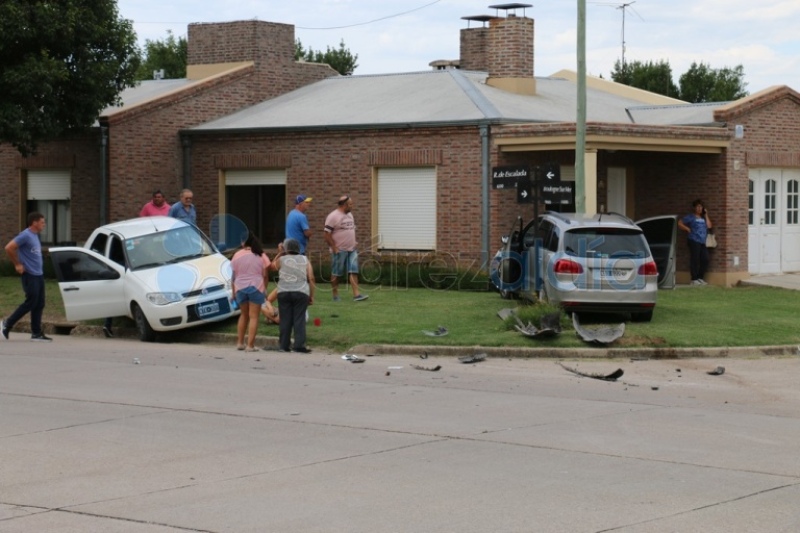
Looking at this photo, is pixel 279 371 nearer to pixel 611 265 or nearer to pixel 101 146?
pixel 611 265

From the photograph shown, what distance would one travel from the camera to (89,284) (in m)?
19.0

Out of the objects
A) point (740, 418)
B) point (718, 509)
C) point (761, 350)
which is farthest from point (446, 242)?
point (718, 509)

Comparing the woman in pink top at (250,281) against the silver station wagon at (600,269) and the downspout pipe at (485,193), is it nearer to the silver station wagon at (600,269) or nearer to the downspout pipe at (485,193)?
the silver station wagon at (600,269)

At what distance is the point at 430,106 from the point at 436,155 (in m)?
1.73

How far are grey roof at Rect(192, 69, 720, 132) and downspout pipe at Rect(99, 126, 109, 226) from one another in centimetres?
218

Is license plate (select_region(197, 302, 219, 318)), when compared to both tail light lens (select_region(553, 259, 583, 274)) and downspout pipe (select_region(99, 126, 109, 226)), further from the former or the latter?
downspout pipe (select_region(99, 126, 109, 226))

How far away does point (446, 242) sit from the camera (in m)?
25.8

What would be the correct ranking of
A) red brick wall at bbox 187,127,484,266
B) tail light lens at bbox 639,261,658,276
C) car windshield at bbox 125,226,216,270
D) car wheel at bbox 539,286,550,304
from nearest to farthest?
tail light lens at bbox 639,261,658,276 → car wheel at bbox 539,286,550,304 → car windshield at bbox 125,226,216,270 → red brick wall at bbox 187,127,484,266

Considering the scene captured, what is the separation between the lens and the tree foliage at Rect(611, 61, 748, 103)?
67.3 m

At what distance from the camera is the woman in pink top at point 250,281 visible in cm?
1708

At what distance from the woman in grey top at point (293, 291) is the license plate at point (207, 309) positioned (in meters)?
1.84

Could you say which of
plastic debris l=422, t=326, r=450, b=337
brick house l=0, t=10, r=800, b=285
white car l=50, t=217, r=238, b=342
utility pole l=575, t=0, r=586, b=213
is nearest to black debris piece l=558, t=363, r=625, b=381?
plastic debris l=422, t=326, r=450, b=337

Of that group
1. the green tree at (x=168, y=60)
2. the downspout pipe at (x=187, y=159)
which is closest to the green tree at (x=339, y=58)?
the green tree at (x=168, y=60)

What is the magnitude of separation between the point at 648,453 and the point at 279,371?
6.29 meters
